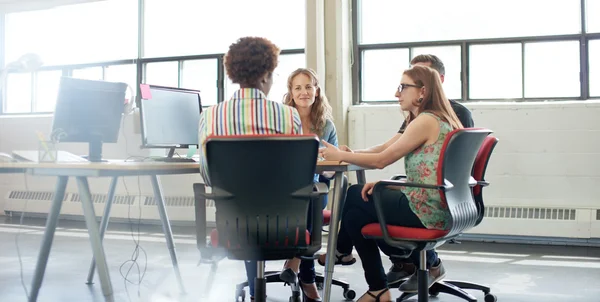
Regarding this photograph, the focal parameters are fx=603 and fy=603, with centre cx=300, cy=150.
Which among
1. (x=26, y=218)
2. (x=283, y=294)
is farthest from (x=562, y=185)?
(x=26, y=218)

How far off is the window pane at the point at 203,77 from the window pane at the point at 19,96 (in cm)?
154

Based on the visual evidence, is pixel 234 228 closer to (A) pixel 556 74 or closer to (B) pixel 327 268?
(B) pixel 327 268

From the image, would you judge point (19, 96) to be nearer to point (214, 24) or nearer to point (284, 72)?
point (214, 24)

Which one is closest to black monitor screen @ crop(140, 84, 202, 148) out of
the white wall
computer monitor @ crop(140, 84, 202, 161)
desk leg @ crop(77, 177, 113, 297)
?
computer monitor @ crop(140, 84, 202, 161)

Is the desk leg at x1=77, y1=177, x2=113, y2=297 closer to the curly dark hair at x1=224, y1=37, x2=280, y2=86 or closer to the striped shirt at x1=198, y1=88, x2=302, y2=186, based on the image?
the striped shirt at x1=198, y1=88, x2=302, y2=186

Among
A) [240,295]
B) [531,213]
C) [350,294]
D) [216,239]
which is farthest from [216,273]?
[531,213]

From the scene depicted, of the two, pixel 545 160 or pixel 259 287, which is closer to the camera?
pixel 259 287

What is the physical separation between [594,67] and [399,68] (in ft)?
4.82

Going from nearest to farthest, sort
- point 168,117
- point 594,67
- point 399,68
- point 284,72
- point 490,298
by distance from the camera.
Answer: point 490,298, point 168,117, point 594,67, point 399,68, point 284,72

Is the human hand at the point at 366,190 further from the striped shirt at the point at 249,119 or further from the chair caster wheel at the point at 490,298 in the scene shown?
the chair caster wheel at the point at 490,298

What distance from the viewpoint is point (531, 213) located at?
4.46 meters

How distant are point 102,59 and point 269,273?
382cm

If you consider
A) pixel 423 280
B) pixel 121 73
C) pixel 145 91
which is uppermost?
pixel 121 73

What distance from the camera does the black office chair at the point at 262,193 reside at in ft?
6.02
